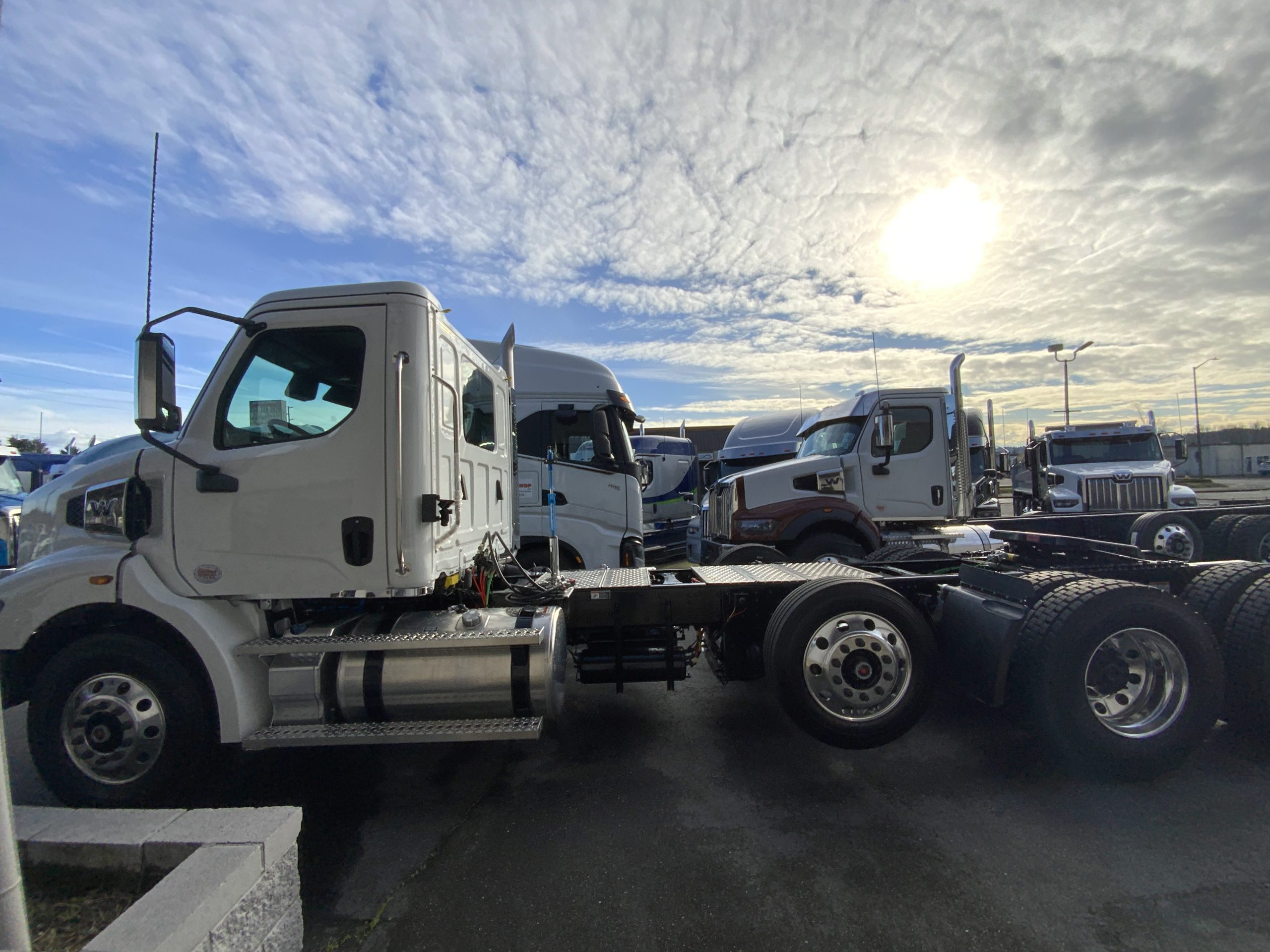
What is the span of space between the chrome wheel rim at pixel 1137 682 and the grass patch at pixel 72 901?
4.62 m

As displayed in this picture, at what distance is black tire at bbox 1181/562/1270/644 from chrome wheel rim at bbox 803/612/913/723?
199cm

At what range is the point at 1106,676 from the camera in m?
3.85

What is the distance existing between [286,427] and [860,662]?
3.66 m

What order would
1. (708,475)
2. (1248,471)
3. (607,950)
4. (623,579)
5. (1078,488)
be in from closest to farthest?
(607,950) → (623,579) → (1078,488) → (708,475) → (1248,471)

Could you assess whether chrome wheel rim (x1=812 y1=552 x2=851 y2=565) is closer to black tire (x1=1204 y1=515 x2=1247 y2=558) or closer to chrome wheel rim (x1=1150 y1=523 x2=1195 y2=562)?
chrome wheel rim (x1=1150 y1=523 x2=1195 y2=562)

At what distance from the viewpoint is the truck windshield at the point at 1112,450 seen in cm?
1304

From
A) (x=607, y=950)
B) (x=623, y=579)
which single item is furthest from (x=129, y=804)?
(x=623, y=579)

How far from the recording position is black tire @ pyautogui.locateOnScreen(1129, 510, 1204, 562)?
813cm

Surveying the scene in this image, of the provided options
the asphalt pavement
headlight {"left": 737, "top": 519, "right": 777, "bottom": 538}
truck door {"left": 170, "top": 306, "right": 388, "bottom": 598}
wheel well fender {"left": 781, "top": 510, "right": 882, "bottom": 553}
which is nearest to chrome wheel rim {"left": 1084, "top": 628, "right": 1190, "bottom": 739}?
the asphalt pavement

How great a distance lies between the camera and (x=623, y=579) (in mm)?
4922

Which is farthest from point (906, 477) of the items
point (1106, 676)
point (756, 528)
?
point (1106, 676)

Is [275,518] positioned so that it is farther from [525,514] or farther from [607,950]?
[525,514]

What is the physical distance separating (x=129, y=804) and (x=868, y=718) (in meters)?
4.13

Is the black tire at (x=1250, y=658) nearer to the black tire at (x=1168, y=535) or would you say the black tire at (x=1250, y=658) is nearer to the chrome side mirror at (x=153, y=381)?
the black tire at (x=1168, y=535)
